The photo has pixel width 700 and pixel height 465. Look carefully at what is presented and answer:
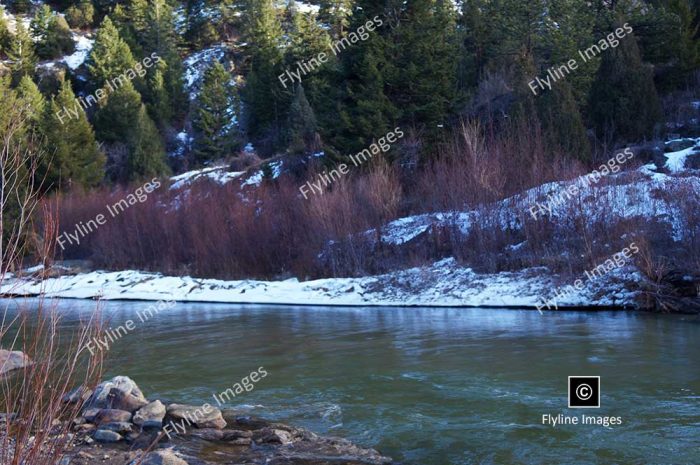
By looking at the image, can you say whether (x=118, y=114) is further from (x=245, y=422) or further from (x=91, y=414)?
(x=245, y=422)

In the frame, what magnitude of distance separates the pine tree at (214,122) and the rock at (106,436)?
145ft

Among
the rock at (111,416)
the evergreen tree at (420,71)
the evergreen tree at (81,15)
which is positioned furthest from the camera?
the evergreen tree at (81,15)

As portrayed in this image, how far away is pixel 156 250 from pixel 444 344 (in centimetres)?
2161

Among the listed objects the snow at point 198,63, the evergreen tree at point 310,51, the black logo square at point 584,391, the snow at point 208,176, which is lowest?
the black logo square at point 584,391

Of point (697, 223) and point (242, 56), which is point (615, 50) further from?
point (242, 56)

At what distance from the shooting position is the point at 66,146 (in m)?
43.9

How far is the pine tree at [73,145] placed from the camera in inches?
1718

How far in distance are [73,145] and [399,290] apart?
29.9m

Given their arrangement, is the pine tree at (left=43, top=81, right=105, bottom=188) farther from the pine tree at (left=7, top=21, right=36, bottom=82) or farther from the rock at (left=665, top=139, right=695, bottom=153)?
the rock at (left=665, top=139, right=695, bottom=153)

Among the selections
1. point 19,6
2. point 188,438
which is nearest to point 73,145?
point 19,6

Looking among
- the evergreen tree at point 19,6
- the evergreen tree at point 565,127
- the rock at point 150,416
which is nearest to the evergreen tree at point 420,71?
the evergreen tree at point 565,127

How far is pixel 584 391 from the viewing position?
10.0m

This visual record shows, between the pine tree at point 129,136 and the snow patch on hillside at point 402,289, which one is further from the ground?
the pine tree at point 129,136

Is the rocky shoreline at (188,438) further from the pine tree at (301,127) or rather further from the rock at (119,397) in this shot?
A: the pine tree at (301,127)
